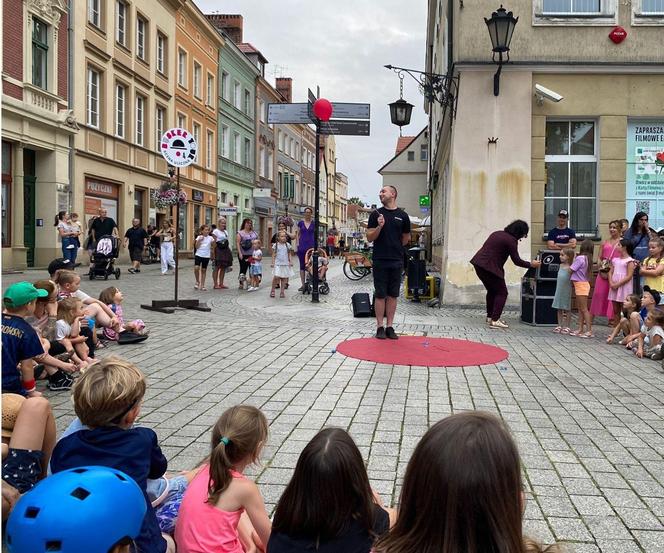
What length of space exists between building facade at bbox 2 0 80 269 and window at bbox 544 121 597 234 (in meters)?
15.6

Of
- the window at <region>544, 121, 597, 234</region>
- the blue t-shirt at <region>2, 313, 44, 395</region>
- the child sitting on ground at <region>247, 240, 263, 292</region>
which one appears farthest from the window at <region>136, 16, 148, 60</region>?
the blue t-shirt at <region>2, 313, 44, 395</region>

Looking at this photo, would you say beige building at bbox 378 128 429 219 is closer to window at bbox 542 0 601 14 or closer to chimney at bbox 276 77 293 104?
chimney at bbox 276 77 293 104

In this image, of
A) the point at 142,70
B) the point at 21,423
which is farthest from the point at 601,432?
the point at 142,70

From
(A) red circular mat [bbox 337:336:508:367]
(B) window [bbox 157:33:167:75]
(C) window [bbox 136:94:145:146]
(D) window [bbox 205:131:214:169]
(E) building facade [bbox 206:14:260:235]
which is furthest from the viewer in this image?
(E) building facade [bbox 206:14:260:235]

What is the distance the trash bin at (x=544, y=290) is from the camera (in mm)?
10547

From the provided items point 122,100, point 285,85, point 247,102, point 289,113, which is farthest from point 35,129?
point 285,85

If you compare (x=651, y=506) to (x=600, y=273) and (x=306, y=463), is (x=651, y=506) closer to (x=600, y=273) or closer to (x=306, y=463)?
(x=306, y=463)

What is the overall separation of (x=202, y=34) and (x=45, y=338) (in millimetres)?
34789

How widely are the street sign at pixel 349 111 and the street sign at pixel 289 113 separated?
57 cm

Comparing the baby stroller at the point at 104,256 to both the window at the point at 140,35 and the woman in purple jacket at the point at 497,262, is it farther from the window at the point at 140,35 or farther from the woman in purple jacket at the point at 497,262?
the window at the point at 140,35

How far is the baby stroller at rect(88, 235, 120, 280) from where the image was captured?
57.3ft

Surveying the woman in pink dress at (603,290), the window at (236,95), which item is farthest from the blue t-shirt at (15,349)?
the window at (236,95)

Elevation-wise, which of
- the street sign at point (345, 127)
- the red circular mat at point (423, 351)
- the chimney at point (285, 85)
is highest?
the chimney at point (285, 85)

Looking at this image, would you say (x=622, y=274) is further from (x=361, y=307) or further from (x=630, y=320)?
(x=361, y=307)
